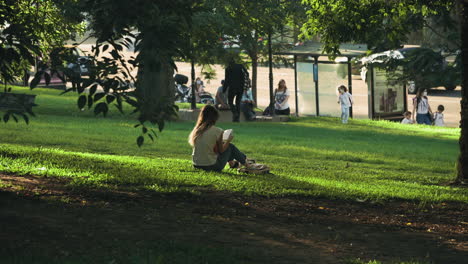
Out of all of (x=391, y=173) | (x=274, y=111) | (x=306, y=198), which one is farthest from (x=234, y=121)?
(x=306, y=198)

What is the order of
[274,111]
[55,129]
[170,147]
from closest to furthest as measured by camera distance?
[170,147] → [55,129] → [274,111]

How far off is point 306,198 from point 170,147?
24.2 ft

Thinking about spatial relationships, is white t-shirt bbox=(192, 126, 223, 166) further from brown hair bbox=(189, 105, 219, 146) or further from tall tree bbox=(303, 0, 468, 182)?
tall tree bbox=(303, 0, 468, 182)

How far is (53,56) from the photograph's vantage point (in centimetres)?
862

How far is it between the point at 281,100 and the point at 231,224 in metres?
20.9

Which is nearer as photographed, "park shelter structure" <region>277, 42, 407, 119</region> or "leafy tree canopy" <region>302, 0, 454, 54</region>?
"leafy tree canopy" <region>302, 0, 454, 54</region>

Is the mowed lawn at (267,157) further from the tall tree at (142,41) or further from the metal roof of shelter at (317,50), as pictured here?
the metal roof of shelter at (317,50)

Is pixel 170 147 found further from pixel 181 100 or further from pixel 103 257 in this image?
pixel 181 100

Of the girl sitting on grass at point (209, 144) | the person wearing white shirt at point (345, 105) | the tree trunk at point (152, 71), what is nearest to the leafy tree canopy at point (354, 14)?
the girl sitting on grass at point (209, 144)

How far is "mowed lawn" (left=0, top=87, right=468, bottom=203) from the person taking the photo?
34.5 feet

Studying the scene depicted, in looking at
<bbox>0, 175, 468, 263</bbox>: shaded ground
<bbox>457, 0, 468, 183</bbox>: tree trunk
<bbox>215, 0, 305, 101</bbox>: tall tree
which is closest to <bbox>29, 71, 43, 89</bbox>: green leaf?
<bbox>0, 175, 468, 263</bbox>: shaded ground

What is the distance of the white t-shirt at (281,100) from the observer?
94.2 ft

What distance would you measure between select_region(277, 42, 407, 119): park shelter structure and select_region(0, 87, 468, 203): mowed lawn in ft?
12.1

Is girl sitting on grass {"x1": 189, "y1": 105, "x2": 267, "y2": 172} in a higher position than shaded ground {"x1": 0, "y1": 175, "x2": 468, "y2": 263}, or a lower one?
higher
